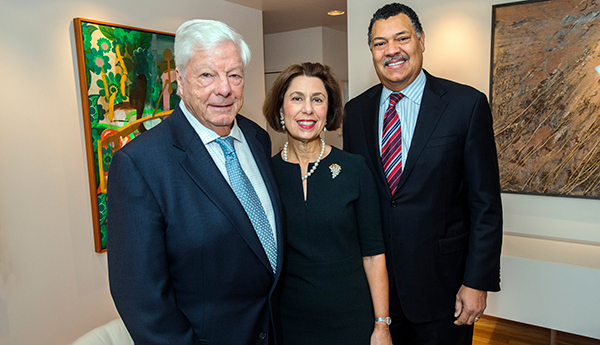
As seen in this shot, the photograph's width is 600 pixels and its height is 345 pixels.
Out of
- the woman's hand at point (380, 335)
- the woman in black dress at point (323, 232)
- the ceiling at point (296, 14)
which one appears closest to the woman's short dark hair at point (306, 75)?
the woman in black dress at point (323, 232)

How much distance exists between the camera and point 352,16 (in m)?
3.82

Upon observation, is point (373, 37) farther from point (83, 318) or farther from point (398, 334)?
point (83, 318)

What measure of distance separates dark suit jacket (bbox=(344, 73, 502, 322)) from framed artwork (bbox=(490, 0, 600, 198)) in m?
1.77

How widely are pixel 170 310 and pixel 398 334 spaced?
109cm

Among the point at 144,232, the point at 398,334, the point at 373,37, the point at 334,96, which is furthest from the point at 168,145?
the point at 398,334

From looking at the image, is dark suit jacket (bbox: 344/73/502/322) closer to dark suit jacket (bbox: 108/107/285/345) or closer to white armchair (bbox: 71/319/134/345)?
dark suit jacket (bbox: 108/107/285/345)

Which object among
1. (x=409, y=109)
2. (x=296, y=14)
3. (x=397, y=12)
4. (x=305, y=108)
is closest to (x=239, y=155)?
(x=305, y=108)

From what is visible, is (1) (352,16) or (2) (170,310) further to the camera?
(1) (352,16)

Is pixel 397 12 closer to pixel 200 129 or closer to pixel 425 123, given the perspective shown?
pixel 425 123

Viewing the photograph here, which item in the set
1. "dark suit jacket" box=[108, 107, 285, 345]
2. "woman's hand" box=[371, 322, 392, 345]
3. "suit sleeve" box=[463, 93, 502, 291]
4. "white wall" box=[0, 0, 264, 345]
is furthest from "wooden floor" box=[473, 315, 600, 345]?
"white wall" box=[0, 0, 264, 345]

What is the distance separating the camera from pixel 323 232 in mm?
1478

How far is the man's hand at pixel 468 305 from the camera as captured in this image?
1.69 meters

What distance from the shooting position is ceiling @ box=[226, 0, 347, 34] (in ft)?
15.0

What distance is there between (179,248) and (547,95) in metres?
3.04
